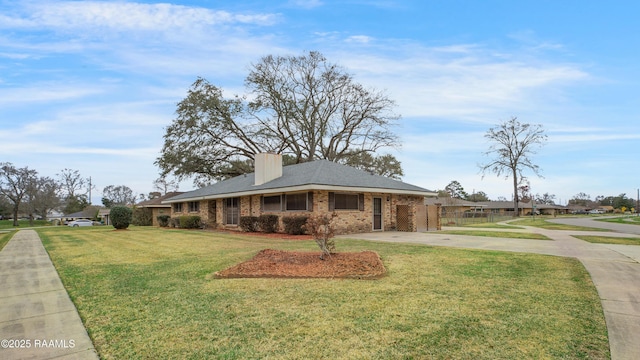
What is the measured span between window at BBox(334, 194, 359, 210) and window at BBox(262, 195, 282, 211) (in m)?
3.22

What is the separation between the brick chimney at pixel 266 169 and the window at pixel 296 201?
9.96 ft

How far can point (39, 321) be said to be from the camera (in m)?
4.57

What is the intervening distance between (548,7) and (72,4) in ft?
48.6

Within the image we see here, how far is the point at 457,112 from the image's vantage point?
69.4 feet

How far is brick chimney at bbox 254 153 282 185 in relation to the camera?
21453 millimetres

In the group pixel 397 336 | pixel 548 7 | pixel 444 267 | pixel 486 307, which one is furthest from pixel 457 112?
pixel 397 336

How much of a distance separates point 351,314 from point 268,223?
14917 mm

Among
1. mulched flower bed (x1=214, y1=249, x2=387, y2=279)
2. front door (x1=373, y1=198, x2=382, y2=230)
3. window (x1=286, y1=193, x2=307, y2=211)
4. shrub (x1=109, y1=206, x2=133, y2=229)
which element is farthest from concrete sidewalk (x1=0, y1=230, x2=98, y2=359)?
shrub (x1=109, y1=206, x2=133, y2=229)

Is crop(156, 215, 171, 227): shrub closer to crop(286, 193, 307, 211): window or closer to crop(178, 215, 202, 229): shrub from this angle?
crop(178, 215, 202, 229): shrub

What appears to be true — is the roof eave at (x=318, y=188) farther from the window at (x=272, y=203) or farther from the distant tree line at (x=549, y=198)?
the distant tree line at (x=549, y=198)

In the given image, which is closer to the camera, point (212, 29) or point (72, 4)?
point (72, 4)

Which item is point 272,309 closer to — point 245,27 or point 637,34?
point 245,27

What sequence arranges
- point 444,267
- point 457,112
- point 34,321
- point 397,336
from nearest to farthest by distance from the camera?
1. point 397,336
2. point 34,321
3. point 444,267
4. point 457,112

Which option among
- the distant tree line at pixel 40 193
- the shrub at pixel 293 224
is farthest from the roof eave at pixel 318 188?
the distant tree line at pixel 40 193
